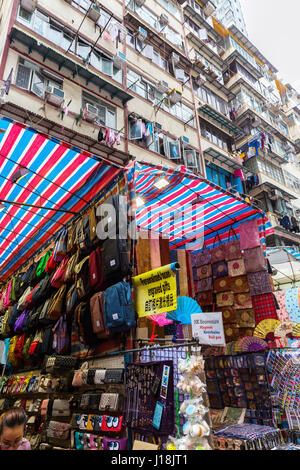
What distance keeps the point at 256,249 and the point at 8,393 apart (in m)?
7.90

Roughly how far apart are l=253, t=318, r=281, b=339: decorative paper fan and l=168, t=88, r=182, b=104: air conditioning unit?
41.3 feet

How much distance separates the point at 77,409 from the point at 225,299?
4443 mm

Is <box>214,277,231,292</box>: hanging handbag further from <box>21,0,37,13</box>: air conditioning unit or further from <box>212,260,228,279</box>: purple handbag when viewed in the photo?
<box>21,0,37,13</box>: air conditioning unit

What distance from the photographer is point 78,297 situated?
19.3 ft

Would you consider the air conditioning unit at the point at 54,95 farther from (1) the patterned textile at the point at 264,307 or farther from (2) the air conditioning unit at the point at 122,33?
(1) the patterned textile at the point at 264,307

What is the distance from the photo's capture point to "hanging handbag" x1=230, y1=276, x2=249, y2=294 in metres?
7.42

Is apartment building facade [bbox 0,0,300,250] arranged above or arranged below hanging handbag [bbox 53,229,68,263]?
above

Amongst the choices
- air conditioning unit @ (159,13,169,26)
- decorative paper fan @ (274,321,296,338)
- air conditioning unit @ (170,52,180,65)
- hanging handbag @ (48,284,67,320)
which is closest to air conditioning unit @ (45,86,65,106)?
hanging handbag @ (48,284,67,320)

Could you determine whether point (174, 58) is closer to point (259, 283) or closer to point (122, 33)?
point (122, 33)

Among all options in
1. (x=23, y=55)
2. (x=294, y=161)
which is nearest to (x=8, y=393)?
(x=23, y=55)

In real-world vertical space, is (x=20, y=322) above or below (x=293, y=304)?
below

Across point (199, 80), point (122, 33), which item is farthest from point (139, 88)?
point (199, 80)

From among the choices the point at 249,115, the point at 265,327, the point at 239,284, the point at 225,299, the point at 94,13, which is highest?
the point at 249,115
